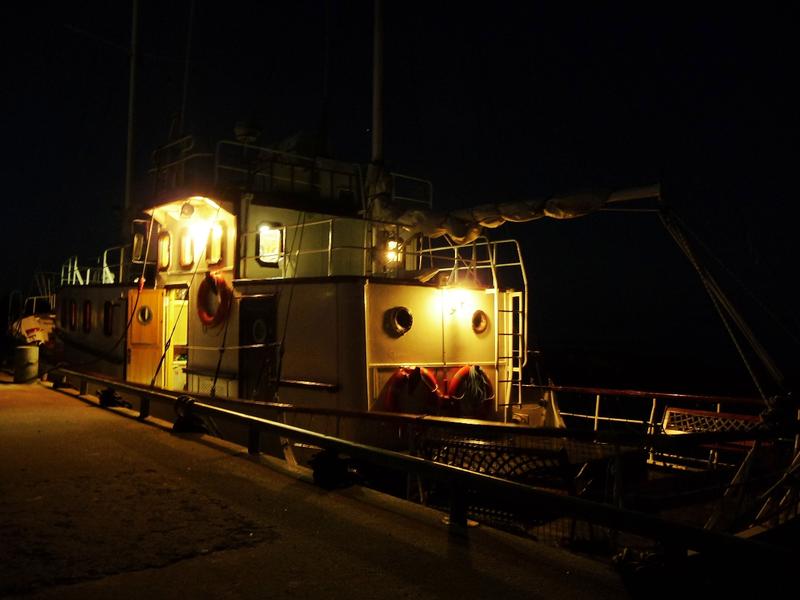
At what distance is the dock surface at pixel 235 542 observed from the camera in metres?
4.05

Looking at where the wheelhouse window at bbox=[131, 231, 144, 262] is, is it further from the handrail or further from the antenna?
the handrail

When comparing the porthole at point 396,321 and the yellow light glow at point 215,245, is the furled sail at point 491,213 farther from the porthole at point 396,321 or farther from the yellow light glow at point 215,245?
the yellow light glow at point 215,245

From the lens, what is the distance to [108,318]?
16.4 m

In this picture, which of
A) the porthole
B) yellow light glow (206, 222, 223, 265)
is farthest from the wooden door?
the porthole

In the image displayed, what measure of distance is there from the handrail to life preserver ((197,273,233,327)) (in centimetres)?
589

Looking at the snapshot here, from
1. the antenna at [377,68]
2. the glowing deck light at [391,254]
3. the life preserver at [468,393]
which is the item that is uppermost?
the antenna at [377,68]

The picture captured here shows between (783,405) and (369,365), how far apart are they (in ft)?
17.6

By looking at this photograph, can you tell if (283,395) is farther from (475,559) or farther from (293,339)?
(475,559)

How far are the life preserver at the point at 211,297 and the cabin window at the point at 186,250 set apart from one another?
1314 mm

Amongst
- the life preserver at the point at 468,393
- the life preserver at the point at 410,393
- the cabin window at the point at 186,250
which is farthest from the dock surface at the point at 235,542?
the cabin window at the point at 186,250

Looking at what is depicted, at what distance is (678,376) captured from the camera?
8144 cm

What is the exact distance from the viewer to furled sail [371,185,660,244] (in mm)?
8391

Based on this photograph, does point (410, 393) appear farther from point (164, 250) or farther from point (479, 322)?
point (164, 250)

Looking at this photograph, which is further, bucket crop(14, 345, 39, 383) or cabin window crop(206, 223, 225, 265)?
bucket crop(14, 345, 39, 383)
